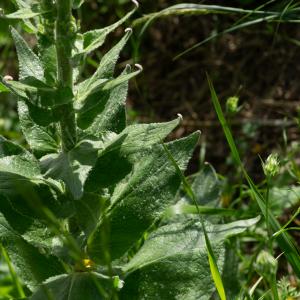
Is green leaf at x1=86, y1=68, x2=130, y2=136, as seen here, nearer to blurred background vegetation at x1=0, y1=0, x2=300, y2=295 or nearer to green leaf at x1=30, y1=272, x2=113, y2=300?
green leaf at x1=30, y1=272, x2=113, y2=300

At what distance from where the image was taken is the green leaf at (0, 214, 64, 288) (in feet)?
7.52

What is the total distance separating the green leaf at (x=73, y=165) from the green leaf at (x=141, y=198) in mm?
222

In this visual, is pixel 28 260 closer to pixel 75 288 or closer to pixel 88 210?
pixel 75 288

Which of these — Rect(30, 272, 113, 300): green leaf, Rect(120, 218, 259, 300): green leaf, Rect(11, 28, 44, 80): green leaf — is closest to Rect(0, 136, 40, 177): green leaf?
Rect(11, 28, 44, 80): green leaf

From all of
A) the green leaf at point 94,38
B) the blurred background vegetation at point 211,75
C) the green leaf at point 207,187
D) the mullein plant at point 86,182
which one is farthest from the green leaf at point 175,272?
the blurred background vegetation at point 211,75

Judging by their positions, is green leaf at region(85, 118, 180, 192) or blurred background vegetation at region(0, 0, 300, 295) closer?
green leaf at region(85, 118, 180, 192)

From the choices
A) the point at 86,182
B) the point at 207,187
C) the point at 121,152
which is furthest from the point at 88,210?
the point at 207,187

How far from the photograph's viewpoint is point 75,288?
2162 millimetres

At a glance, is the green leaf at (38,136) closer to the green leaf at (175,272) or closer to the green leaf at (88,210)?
the green leaf at (88,210)

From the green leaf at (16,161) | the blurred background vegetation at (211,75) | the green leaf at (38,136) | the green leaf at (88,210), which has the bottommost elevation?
the blurred background vegetation at (211,75)

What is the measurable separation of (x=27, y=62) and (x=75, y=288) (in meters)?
0.80

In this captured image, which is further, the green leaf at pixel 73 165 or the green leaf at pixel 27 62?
the green leaf at pixel 27 62

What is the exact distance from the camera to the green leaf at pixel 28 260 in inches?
90.2

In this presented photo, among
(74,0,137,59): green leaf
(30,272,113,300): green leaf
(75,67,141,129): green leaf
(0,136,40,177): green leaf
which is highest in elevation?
(74,0,137,59): green leaf
